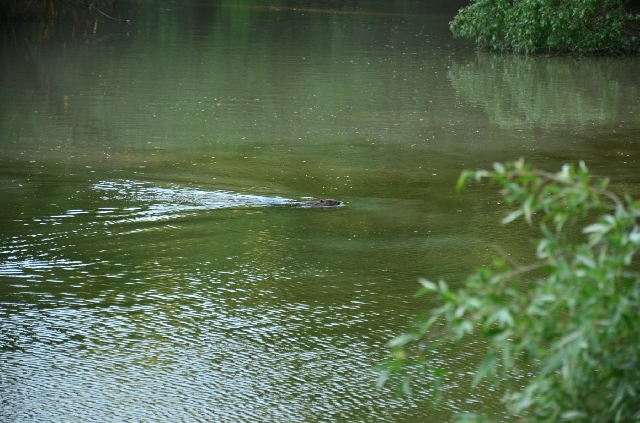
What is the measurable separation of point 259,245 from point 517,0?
20.1 metres

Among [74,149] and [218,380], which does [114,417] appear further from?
[74,149]

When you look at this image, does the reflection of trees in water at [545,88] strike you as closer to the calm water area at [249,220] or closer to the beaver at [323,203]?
the calm water area at [249,220]

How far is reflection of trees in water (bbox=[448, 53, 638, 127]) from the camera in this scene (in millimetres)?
17984

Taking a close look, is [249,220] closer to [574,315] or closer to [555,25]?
[574,315]

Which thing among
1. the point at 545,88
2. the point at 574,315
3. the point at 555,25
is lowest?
the point at 545,88

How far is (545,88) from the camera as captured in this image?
21.5 m

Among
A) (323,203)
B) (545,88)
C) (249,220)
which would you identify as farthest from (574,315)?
(545,88)

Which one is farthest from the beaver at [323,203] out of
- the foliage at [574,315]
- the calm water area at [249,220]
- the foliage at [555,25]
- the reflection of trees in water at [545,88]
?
the foliage at [555,25]

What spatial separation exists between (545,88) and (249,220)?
13021mm

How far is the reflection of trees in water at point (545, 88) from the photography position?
59.0 feet

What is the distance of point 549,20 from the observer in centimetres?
2608

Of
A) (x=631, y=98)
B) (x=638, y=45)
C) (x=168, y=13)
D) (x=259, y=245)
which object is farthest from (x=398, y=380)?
(x=168, y=13)

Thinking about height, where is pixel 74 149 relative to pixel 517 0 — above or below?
below

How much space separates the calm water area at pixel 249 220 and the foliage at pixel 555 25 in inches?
106
